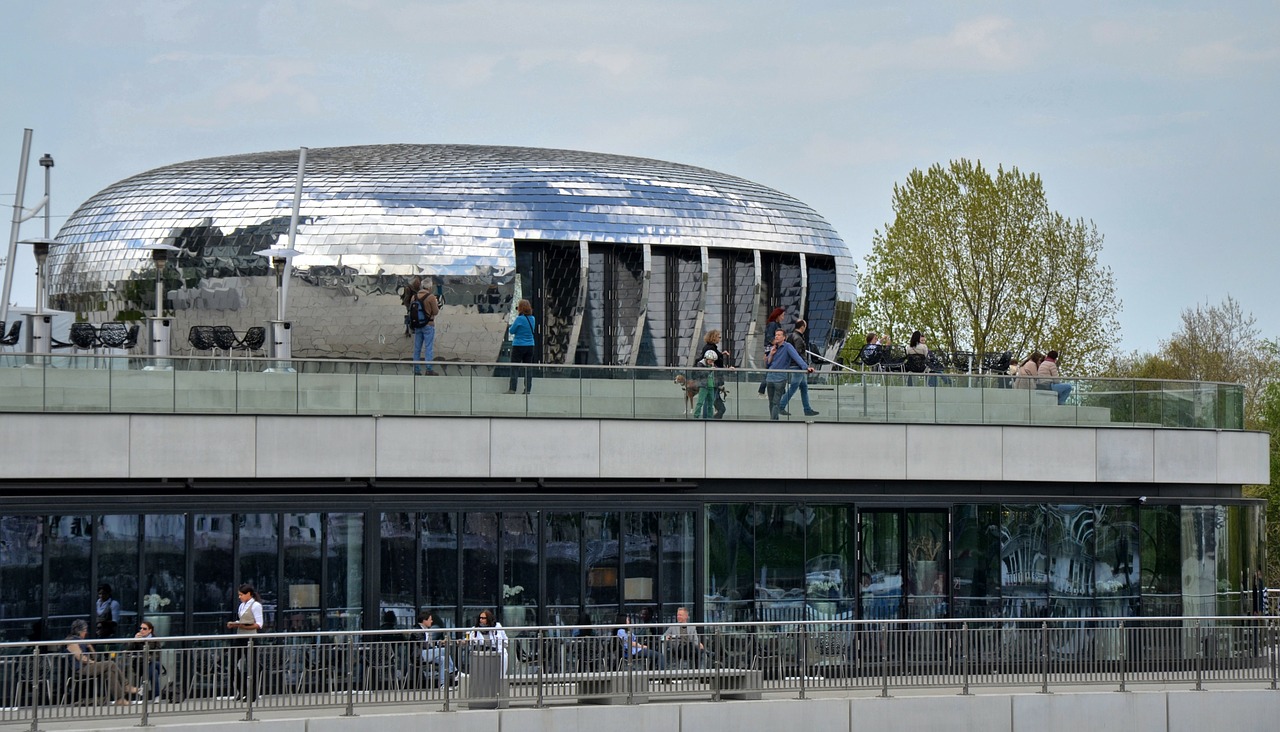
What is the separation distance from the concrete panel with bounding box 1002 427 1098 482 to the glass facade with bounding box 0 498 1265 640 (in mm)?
557

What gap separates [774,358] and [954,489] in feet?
11.1

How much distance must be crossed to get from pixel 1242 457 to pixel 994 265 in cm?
2983

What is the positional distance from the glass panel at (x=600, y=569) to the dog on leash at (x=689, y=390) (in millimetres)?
2063

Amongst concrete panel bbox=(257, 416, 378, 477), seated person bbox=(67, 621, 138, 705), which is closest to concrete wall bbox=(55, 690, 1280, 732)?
seated person bbox=(67, 621, 138, 705)

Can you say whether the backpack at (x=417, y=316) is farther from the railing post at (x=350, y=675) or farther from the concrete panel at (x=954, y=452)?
Result: the railing post at (x=350, y=675)

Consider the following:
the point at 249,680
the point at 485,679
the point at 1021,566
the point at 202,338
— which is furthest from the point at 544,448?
the point at 202,338

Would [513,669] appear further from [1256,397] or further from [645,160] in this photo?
[1256,397]

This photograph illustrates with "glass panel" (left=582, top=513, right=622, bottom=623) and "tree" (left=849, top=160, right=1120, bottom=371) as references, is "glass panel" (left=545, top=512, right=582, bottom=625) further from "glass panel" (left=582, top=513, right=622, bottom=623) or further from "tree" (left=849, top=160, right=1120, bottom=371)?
"tree" (left=849, top=160, right=1120, bottom=371)

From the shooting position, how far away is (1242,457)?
28609 mm

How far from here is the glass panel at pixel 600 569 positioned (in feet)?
82.9

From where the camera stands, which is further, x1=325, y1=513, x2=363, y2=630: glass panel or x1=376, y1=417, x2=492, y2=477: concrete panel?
x1=376, y1=417, x2=492, y2=477: concrete panel

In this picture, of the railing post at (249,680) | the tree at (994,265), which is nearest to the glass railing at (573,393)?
the railing post at (249,680)

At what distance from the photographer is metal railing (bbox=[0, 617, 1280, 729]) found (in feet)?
62.2

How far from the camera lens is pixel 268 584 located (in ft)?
78.0
